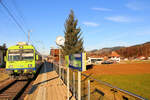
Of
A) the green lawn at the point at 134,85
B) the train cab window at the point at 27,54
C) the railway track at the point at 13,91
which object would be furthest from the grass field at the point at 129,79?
the train cab window at the point at 27,54

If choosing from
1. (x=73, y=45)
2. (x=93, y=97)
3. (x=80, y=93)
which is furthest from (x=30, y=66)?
(x=73, y=45)

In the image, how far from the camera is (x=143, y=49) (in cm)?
14612

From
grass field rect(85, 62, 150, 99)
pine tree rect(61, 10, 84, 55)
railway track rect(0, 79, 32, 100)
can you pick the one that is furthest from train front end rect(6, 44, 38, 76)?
pine tree rect(61, 10, 84, 55)

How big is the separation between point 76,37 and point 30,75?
2191cm

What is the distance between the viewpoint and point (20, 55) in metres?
14.0

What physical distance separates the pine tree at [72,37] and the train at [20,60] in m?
19.3

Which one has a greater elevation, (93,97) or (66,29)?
(66,29)

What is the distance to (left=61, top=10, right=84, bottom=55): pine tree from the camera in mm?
33728

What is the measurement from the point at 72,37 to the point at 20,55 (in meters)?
21.5

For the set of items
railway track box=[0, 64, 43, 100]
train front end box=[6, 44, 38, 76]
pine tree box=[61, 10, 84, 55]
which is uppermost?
pine tree box=[61, 10, 84, 55]

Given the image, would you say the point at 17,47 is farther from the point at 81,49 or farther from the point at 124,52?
the point at 124,52

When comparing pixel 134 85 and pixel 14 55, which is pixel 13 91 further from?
pixel 134 85

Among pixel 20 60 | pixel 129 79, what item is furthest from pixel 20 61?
pixel 129 79

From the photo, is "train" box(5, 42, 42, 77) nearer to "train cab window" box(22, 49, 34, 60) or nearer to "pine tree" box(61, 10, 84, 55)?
"train cab window" box(22, 49, 34, 60)
